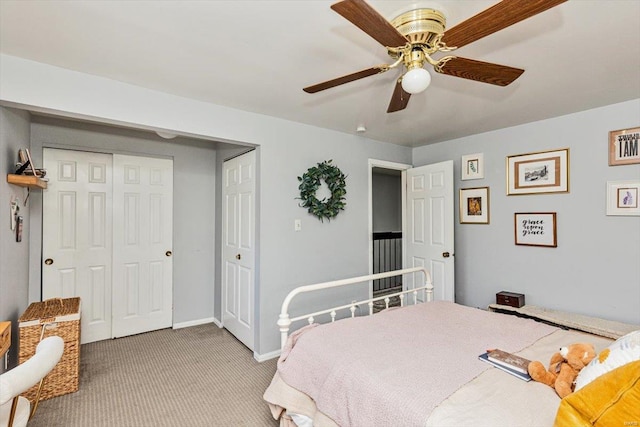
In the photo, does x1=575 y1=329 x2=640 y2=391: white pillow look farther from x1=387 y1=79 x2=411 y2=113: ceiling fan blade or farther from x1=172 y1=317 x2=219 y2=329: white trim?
x1=172 y1=317 x2=219 y2=329: white trim

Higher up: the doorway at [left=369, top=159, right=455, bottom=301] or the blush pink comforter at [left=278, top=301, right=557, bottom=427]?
the doorway at [left=369, top=159, right=455, bottom=301]

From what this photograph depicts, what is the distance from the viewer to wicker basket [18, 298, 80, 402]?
7.27 ft

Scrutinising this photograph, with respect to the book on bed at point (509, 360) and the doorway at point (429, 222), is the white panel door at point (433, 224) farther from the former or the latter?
the book on bed at point (509, 360)

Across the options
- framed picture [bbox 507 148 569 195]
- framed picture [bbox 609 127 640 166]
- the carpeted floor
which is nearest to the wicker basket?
the carpeted floor

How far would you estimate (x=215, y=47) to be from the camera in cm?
183

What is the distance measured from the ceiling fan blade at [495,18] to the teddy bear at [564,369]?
1.39m

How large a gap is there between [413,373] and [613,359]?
28.3 inches

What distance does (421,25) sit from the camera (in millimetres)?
1399

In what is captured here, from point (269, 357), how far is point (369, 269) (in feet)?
4.86

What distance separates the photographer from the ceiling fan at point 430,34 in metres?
1.08

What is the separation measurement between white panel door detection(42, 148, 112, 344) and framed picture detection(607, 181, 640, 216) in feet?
15.8

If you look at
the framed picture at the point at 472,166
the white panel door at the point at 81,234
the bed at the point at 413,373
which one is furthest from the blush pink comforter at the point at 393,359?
the white panel door at the point at 81,234

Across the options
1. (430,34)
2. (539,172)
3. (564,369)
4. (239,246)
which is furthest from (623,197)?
(239,246)

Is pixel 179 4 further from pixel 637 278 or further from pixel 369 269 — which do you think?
pixel 637 278
